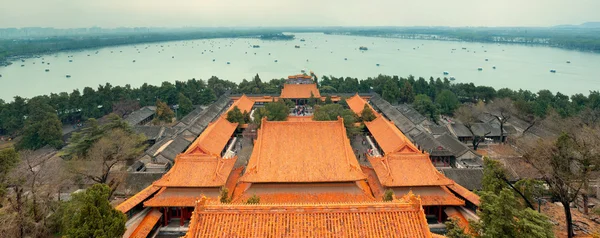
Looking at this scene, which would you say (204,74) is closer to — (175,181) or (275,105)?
(275,105)

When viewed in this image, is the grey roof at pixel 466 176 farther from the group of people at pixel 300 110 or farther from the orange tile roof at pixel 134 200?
the group of people at pixel 300 110

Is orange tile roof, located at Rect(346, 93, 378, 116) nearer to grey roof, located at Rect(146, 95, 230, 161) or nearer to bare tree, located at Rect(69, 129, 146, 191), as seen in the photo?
grey roof, located at Rect(146, 95, 230, 161)

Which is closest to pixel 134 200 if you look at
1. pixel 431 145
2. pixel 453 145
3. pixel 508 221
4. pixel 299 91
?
pixel 508 221

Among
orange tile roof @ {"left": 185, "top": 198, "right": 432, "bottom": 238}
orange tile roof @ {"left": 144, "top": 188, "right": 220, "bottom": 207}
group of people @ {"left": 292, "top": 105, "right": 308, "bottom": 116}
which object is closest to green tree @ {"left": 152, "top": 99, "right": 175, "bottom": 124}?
group of people @ {"left": 292, "top": 105, "right": 308, "bottom": 116}

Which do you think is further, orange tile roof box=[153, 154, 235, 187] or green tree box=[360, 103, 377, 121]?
green tree box=[360, 103, 377, 121]

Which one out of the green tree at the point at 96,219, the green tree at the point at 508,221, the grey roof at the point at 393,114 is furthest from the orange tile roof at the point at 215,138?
the grey roof at the point at 393,114

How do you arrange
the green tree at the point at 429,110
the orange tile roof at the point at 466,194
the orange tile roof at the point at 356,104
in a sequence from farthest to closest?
the orange tile roof at the point at 356,104 < the green tree at the point at 429,110 < the orange tile roof at the point at 466,194

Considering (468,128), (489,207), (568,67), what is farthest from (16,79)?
(568,67)
